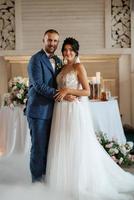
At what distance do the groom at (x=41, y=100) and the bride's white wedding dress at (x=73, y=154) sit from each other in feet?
0.20

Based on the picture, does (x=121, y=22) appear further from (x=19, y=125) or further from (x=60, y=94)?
(x=60, y=94)

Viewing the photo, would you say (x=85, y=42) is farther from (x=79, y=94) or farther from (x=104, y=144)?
(x=79, y=94)

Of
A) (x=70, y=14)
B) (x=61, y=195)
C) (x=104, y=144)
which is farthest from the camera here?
(x=70, y=14)

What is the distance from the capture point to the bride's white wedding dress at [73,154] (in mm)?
2928

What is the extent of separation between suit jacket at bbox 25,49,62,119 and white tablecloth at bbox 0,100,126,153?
146cm

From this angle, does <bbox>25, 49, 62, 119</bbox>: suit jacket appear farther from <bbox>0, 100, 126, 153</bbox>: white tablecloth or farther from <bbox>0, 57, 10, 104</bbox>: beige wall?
<bbox>0, 57, 10, 104</bbox>: beige wall

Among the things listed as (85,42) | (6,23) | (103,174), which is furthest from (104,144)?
(6,23)

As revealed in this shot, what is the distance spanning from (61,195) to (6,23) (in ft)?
14.8

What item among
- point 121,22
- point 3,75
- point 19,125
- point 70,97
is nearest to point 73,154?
point 70,97

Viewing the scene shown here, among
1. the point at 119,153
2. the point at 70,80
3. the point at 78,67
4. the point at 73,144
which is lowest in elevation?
the point at 119,153

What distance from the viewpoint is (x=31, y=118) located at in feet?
9.95

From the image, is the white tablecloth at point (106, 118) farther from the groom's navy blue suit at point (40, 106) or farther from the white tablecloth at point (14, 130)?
the groom's navy blue suit at point (40, 106)

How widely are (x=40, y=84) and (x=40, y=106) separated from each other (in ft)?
0.63

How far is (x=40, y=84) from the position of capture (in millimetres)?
2943
